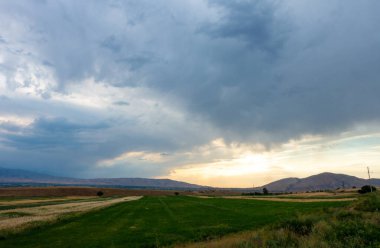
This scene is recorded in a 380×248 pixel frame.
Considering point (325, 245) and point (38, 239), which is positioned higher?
point (325, 245)

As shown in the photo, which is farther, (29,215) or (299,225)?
(29,215)

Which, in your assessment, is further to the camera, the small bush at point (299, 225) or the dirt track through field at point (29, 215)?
the dirt track through field at point (29, 215)

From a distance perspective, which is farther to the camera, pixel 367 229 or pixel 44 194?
pixel 44 194

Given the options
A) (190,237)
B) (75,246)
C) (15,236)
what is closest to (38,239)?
(15,236)

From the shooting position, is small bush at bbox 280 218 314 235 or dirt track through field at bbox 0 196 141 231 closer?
small bush at bbox 280 218 314 235

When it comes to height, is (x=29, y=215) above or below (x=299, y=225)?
below

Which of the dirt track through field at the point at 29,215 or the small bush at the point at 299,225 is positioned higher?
the small bush at the point at 299,225

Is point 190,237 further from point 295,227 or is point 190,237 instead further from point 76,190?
point 76,190

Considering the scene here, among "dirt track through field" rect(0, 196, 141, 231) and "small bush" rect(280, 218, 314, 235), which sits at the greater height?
"small bush" rect(280, 218, 314, 235)

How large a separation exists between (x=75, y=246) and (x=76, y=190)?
613ft

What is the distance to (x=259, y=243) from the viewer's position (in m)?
19.2

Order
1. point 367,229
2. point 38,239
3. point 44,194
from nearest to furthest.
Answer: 1. point 367,229
2. point 38,239
3. point 44,194

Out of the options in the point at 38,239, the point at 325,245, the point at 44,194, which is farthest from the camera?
the point at 44,194

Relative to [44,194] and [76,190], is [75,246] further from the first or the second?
[76,190]
